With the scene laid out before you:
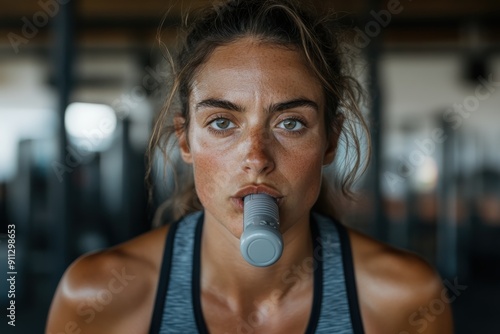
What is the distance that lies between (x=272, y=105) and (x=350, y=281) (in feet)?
1.28

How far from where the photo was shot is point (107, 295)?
4.02 feet

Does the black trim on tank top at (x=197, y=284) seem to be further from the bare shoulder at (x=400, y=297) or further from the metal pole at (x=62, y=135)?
the metal pole at (x=62, y=135)

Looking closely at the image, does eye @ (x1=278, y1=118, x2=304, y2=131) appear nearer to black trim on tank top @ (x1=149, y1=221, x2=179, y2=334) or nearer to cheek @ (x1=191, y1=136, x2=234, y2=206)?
cheek @ (x1=191, y1=136, x2=234, y2=206)

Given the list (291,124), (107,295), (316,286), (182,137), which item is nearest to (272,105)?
(291,124)

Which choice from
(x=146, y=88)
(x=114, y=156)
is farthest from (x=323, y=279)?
(x=114, y=156)

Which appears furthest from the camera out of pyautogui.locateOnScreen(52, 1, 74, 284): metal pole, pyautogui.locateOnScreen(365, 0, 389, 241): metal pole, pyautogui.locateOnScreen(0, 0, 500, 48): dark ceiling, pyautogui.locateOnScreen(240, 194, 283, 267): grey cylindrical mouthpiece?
pyautogui.locateOnScreen(0, 0, 500, 48): dark ceiling

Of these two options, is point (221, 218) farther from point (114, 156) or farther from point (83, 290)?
point (114, 156)

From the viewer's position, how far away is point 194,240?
51.8 inches

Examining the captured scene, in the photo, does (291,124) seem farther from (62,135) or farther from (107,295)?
(62,135)

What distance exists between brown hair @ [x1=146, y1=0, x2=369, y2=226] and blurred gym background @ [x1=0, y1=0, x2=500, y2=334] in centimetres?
41

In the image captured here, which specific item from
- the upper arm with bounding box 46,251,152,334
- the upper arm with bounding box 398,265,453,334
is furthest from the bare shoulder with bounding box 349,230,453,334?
the upper arm with bounding box 46,251,152,334


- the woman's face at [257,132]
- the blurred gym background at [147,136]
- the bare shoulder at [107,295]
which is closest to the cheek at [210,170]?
the woman's face at [257,132]

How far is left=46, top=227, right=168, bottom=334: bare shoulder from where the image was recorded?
1.22m

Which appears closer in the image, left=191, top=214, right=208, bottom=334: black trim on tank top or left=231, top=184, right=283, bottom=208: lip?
left=231, top=184, right=283, bottom=208: lip
